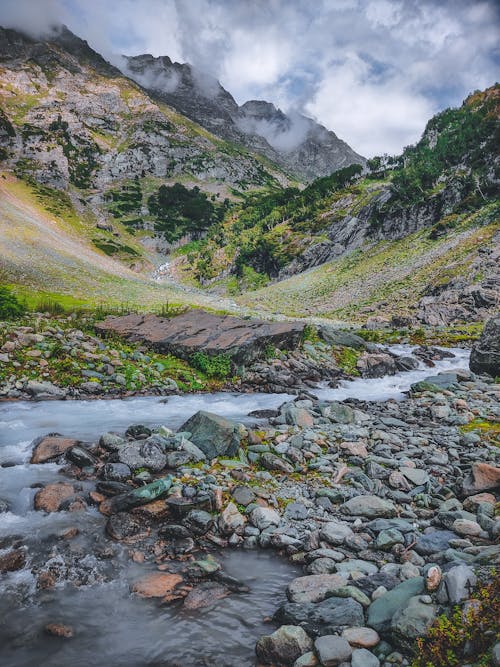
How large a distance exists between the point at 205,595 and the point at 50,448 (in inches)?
238

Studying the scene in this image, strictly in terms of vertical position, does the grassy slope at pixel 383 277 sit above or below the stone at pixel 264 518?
above

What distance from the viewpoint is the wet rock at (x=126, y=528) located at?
699 centimetres

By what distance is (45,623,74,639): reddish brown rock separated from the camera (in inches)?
201

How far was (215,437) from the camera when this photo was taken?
10.3m

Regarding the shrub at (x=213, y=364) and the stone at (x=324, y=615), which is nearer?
the stone at (x=324, y=615)

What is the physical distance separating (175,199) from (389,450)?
19474 centimetres

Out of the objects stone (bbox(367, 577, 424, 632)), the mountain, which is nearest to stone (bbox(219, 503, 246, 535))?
stone (bbox(367, 577, 424, 632))

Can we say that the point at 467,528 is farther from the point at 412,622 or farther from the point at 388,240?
the point at 388,240

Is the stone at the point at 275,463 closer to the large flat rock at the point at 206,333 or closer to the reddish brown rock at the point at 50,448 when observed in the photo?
the reddish brown rock at the point at 50,448

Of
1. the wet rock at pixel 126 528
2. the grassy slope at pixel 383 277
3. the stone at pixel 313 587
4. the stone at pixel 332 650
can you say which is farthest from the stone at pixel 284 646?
the grassy slope at pixel 383 277

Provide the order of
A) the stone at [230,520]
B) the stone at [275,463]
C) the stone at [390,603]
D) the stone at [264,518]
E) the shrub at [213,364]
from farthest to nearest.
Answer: the shrub at [213,364] → the stone at [275,463] → the stone at [264,518] → the stone at [230,520] → the stone at [390,603]

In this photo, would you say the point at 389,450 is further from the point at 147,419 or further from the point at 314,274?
the point at 314,274

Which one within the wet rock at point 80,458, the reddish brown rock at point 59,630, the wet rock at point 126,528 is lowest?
the reddish brown rock at point 59,630

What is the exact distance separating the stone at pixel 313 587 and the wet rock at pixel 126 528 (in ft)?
9.67
